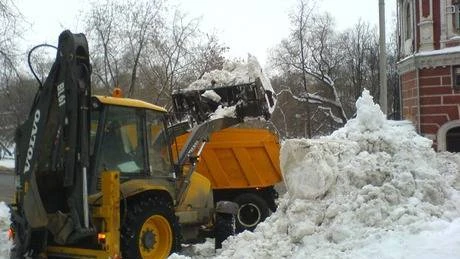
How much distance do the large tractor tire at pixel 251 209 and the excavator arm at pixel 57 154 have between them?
214 inches

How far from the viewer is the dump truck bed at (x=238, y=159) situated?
12.5 metres

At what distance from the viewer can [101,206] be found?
764cm

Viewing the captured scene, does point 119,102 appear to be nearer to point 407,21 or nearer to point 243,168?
point 243,168

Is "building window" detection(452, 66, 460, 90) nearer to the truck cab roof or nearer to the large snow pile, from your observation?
the large snow pile

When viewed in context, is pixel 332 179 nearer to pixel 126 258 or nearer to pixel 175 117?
pixel 126 258

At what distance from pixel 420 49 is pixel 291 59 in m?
21.7

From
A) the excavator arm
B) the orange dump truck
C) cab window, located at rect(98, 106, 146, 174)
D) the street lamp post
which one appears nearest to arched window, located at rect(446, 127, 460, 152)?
the street lamp post

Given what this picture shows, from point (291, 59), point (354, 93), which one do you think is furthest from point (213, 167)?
point (354, 93)

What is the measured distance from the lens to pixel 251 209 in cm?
1273

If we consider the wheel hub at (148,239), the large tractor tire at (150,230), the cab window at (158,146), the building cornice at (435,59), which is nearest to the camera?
the large tractor tire at (150,230)

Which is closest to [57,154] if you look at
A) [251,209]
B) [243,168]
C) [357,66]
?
[243,168]

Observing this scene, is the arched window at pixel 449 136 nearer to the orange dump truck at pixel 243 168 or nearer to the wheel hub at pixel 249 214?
the orange dump truck at pixel 243 168

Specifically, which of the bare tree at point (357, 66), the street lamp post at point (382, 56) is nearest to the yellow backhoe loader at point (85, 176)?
the street lamp post at point (382, 56)

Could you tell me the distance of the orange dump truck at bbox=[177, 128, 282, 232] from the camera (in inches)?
494
